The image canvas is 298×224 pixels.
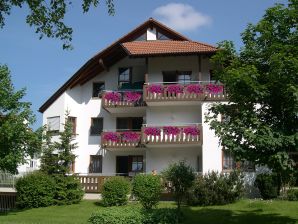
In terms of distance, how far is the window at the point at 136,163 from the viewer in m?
33.6

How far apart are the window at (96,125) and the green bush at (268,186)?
12.9 metres

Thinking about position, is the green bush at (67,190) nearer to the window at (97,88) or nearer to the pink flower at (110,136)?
the pink flower at (110,136)

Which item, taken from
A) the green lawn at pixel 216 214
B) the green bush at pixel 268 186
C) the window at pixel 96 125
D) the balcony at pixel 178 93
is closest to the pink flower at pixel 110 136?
the window at pixel 96 125

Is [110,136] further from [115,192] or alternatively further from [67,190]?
[115,192]

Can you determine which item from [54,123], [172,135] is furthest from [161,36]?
[54,123]

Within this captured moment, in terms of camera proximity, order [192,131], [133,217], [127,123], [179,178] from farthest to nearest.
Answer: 1. [127,123]
2. [192,131]
3. [179,178]
4. [133,217]

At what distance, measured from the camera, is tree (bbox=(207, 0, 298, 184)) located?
555 inches

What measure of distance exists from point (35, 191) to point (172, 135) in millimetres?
9108

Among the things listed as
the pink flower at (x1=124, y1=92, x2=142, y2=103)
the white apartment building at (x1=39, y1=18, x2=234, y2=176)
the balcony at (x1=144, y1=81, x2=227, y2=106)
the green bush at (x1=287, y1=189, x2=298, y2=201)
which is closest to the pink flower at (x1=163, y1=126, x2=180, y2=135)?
the white apartment building at (x1=39, y1=18, x2=234, y2=176)

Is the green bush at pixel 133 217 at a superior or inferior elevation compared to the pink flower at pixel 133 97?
inferior

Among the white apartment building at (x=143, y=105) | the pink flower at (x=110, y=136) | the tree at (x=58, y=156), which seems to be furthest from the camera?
the pink flower at (x=110, y=136)

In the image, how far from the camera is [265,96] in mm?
14766

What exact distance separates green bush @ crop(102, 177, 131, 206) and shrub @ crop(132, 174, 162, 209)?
3.85ft

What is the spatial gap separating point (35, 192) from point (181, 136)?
9.50 meters
